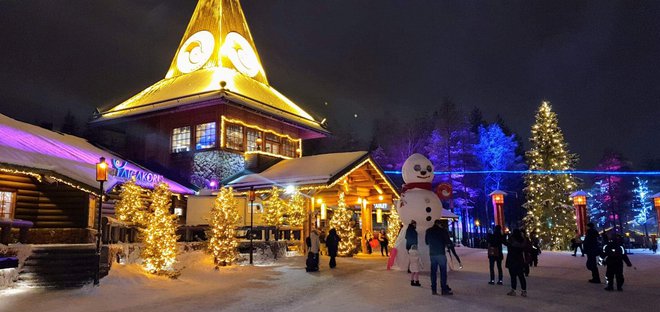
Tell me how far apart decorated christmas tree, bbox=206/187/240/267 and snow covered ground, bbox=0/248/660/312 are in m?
1.91

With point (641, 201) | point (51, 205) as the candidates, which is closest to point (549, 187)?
point (51, 205)

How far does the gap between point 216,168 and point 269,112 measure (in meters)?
4.94

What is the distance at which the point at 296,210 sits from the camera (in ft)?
81.3

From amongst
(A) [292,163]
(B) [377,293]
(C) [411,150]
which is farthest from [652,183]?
(B) [377,293]

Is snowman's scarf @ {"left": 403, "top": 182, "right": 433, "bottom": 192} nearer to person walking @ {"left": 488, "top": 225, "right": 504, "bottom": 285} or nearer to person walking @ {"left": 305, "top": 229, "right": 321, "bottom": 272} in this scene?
person walking @ {"left": 488, "top": 225, "right": 504, "bottom": 285}

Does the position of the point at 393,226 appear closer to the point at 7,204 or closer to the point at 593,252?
the point at 593,252

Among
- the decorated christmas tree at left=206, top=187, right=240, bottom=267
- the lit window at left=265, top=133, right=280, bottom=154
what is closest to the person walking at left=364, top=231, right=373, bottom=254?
the lit window at left=265, top=133, right=280, bottom=154

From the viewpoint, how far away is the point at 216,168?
27.4 metres

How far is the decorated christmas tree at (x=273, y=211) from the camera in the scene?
2356 centimetres

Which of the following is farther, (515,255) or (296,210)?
(296,210)

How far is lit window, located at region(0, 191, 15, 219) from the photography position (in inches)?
683

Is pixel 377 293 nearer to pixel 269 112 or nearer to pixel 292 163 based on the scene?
pixel 292 163

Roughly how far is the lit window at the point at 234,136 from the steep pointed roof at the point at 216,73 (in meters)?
1.81

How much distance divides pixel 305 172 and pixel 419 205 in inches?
371
